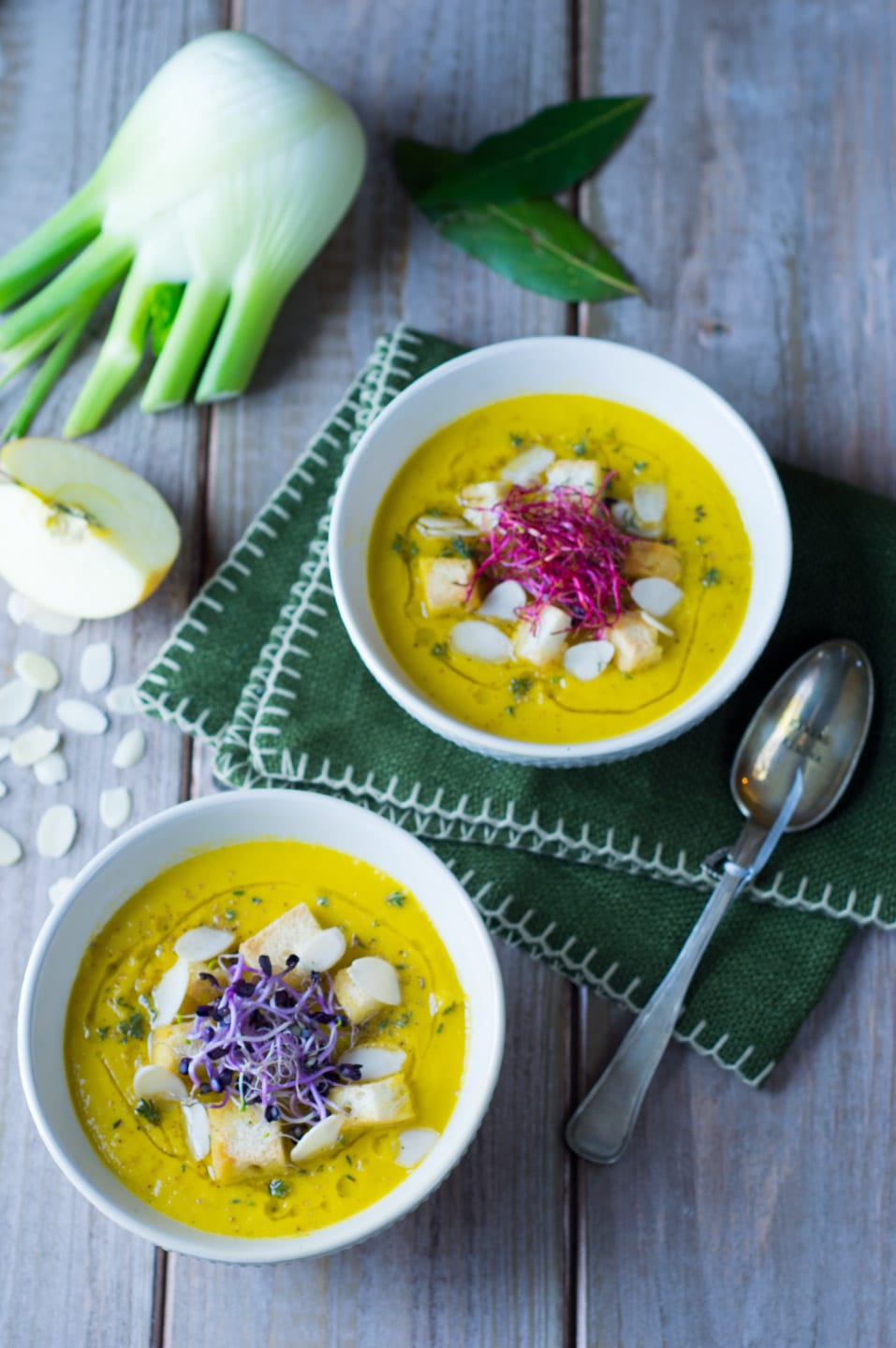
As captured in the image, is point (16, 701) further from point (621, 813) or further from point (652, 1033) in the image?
point (652, 1033)

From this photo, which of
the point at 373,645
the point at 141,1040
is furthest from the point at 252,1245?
the point at 373,645

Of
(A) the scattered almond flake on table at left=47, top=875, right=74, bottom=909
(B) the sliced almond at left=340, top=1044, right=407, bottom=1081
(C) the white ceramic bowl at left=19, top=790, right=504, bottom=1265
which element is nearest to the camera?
(C) the white ceramic bowl at left=19, top=790, right=504, bottom=1265

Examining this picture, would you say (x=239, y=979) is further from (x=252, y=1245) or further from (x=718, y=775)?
(x=718, y=775)

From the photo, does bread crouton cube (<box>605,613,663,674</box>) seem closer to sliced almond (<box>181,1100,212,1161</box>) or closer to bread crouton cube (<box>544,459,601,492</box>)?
bread crouton cube (<box>544,459,601,492</box>)

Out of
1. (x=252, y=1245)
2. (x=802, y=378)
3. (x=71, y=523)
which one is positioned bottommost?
(x=252, y=1245)

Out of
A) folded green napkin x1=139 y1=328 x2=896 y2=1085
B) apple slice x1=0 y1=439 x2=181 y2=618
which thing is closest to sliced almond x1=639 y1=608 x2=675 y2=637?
folded green napkin x1=139 y1=328 x2=896 y2=1085

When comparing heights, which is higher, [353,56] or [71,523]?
[353,56]

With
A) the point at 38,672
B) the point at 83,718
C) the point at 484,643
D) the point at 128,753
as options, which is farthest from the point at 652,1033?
the point at 38,672
